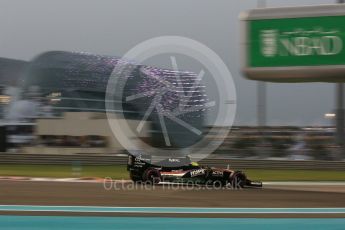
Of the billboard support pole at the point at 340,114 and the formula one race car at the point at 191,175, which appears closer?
the formula one race car at the point at 191,175

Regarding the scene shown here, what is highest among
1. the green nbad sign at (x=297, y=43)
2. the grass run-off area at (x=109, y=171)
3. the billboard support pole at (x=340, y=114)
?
the green nbad sign at (x=297, y=43)

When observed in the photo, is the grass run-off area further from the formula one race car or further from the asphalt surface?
the asphalt surface

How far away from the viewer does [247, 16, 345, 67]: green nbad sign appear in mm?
3695

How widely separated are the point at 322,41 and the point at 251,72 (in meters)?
0.53

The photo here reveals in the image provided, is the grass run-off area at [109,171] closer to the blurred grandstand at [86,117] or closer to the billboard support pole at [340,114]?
the billboard support pole at [340,114]

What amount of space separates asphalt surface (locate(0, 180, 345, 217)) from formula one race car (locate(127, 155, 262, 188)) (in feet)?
2.60

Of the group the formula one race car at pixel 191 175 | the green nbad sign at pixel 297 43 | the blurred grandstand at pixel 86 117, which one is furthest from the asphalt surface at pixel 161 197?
the blurred grandstand at pixel 86 117

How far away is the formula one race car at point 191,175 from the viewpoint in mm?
12992

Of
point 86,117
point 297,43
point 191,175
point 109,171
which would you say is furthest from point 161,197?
point 86,117

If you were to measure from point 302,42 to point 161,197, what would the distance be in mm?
6855

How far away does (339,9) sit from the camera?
3686mm

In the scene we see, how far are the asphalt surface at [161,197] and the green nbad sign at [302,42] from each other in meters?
4.41

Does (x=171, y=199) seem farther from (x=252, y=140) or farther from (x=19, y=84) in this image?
(x=19, y=84)

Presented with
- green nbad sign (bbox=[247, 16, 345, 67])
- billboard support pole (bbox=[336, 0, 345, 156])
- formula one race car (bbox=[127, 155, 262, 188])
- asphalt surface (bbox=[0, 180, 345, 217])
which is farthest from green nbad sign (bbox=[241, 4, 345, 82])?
billboard support pole (bbox=[336, 0, 345, 156])
